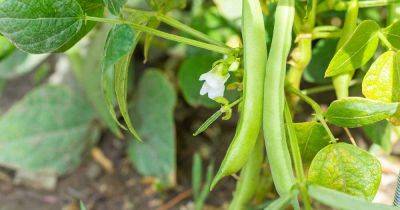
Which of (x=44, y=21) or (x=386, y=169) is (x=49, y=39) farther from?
(x=386, y=169)

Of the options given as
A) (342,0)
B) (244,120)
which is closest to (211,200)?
(342,0)

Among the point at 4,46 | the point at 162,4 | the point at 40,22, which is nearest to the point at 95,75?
the point at 4,46

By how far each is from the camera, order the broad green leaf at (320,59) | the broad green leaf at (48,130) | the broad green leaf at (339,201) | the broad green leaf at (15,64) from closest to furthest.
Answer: the broad green leaf at (339,201) → the broad green leaf at (320,59) → the broad green leaf at (48,130) → the broad green leaf at (15,64)

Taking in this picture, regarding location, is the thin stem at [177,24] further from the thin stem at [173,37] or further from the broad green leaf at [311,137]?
the broad green leaf at [311,137]

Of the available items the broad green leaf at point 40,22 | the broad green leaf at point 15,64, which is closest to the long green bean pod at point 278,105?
the broad green leaf at point 40,22

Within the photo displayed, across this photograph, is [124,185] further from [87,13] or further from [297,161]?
[297,161]
